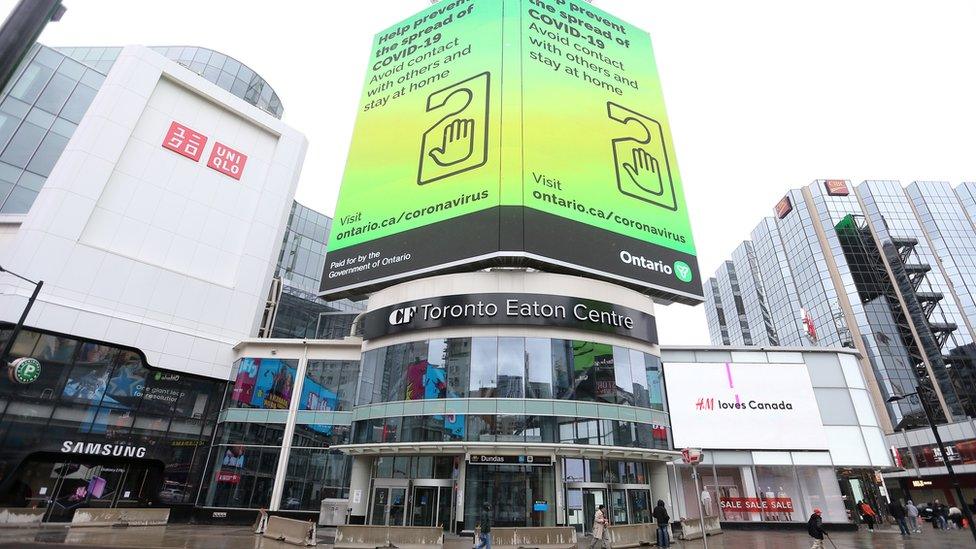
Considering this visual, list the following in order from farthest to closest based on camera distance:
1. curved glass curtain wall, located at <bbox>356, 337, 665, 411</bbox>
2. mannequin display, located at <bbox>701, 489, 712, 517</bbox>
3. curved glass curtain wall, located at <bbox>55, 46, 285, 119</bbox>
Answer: curved glass curtain wall, located at <bbox>55, 46, 285, 119</bbox>
mannequin display, located at <bbox>701, 489, 712, 517</bbox>
curved glass curtain wall, located at <bbox>356, 337, 665, 411</bbox>

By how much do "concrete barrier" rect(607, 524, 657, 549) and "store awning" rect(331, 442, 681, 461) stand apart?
4.17 meters

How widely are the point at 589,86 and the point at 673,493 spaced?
89.0 ft

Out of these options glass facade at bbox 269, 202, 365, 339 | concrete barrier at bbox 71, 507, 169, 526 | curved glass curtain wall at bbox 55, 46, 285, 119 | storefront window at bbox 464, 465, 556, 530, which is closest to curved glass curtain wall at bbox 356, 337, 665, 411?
storefront window at bbox 464, 465, 556, 530

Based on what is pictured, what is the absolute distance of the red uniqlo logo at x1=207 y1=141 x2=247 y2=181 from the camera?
1419 inches

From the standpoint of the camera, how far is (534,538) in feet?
55.0

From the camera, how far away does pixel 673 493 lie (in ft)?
87.5

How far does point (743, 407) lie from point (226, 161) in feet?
135

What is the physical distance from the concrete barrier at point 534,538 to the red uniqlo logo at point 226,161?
3351cm

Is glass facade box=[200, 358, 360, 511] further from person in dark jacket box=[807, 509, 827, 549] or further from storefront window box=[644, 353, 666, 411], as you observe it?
person in dark jacket box=[807, 509, 827, 549]

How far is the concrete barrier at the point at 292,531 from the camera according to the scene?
680 inches

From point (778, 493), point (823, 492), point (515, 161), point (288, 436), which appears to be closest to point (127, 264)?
point (288, 436)

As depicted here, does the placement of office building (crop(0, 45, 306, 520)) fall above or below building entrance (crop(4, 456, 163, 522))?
above

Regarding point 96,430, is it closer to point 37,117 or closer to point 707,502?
point 37,117

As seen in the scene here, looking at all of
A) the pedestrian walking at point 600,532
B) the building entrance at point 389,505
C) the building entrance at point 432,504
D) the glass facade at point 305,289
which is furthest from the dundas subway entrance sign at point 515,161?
the glass facade at point 305,289
